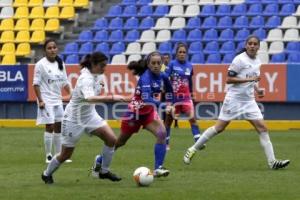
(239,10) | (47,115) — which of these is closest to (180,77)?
(47,115)

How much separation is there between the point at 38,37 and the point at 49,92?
17.6m

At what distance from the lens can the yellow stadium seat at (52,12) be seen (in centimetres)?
3588

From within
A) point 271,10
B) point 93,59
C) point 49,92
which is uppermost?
point 271,10

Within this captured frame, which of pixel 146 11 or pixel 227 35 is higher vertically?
pixel 146 11

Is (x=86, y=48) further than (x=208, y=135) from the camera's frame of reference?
Yes

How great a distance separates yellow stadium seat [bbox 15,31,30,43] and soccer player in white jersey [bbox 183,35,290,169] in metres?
19.6

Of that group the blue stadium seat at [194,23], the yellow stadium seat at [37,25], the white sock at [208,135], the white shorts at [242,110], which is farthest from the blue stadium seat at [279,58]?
the white shorts at [242,110]

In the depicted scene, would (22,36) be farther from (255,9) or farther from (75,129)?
(75,129)

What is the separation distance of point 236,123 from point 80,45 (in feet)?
27.4

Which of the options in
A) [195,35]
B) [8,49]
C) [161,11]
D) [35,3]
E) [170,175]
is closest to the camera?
[170,175]

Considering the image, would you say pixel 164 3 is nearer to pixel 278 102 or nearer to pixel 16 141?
pixel 278 102

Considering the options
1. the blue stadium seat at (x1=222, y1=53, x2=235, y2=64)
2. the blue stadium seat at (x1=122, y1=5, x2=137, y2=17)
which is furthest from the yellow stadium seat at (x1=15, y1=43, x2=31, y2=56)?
the blue stadium seat at (x1=222, y1=53, x2=235, y2=64)

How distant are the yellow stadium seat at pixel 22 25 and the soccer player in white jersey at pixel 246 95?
2023cm

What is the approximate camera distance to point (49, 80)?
17.8m
